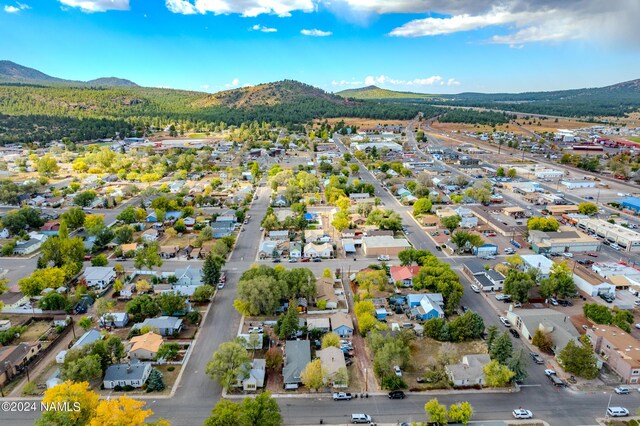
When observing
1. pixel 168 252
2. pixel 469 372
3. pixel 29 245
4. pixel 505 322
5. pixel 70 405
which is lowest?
pixel 505 322

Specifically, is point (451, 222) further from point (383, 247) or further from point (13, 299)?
point (13, 299)

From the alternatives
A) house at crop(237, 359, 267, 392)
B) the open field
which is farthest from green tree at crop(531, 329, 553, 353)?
the open field

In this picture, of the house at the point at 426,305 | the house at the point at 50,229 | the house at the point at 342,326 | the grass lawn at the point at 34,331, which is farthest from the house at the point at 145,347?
the house at the point at 50,229

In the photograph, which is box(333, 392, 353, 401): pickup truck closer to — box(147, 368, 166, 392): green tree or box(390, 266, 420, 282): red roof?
box(147, 368, 166, 392): green tree

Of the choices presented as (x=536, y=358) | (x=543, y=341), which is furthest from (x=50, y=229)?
(x=543, y=341)

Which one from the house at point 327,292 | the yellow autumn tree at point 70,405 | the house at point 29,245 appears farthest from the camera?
the house at point 29,245

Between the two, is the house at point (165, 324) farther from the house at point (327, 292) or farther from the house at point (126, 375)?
the house at point (327, 292)
